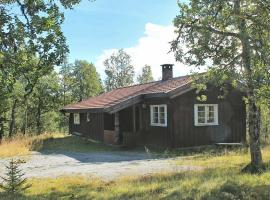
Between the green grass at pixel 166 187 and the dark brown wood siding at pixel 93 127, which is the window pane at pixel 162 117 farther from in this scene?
the green grass at pixel 166 187

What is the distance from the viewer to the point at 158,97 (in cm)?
2178

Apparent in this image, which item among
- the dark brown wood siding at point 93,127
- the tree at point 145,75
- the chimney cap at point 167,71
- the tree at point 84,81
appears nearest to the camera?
the dark brown wood siding at point 93,127

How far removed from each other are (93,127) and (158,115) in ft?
22.6

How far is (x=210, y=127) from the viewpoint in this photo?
2211 cm

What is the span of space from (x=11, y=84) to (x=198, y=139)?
1457cm

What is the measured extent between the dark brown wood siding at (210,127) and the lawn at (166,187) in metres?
8.34

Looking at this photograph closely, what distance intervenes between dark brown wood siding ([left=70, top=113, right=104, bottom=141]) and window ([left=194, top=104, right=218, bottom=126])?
6803 mm

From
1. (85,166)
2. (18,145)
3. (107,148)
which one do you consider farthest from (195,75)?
(18,145)

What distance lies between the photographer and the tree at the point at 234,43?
35.4 ft

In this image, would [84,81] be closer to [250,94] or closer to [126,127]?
[126,127]

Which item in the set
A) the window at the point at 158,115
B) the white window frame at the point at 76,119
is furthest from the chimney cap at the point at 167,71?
the white window frame at the point at 76,119

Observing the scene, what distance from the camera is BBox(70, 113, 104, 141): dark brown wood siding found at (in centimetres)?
2664

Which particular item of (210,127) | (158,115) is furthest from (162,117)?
(210,127)

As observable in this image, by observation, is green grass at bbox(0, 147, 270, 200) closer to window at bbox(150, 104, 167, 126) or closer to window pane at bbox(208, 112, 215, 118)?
window at bbox(150, 104, 167, 126)
